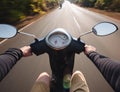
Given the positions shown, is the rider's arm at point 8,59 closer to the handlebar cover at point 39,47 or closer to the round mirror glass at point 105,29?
the handlebar cover at point 39,47

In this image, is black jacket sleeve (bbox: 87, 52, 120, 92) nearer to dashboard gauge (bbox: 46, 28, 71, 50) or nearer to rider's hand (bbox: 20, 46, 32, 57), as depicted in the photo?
dashboard gauge (bbox: 46, 28, 71, 50)

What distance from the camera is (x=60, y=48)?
7.32 feet

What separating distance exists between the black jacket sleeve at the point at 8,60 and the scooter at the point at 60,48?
0.25 metres

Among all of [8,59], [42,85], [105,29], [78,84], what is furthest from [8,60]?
[105,29]

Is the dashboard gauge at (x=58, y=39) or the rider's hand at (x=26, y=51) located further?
the rider's hand at (x=26, y=51)

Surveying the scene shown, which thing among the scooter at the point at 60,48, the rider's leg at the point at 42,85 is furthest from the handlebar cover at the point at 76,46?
the rider's leg at the point at 42,85

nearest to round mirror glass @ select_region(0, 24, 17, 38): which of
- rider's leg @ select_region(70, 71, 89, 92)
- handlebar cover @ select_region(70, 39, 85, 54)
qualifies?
handlebar cover @ select_region(70, 39, 85, 54)

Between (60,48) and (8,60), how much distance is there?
406 millimetres

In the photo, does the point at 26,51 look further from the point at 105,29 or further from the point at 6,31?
the point at 105,29

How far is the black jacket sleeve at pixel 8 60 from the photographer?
1.96 meters

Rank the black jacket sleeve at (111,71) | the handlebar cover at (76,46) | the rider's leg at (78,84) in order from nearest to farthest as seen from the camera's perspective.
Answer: the black jacket sleeve at (111,71) → the rider's leg at (78,84) → the handlebar cover at (76,46)

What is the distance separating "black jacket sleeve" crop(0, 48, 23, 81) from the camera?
6.44 ft

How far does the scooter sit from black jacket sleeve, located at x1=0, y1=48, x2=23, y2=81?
0.83 feet

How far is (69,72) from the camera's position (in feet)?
7.96
